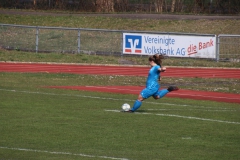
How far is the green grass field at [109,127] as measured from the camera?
1227 centimetres

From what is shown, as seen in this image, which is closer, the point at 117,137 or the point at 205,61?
the point at 117,137

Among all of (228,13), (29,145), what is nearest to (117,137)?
(29,145)

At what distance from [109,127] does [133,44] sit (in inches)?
914

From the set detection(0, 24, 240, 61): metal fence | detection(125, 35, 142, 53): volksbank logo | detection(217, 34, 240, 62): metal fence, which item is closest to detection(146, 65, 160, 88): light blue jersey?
detection(125, 35, 142, 53): volksbank logo

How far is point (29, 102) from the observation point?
752 inches

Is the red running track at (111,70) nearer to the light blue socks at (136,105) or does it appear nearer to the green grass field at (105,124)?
the green grass field at (105,124)

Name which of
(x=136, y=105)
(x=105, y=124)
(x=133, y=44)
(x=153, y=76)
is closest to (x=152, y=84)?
(x=153, y=76)

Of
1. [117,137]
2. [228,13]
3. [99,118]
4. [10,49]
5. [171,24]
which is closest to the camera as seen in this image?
[117,137]

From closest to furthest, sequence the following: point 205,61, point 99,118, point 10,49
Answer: point 99,118
point 205,61
point 10,49

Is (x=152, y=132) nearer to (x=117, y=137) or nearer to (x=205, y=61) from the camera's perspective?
(x=117, y=137)

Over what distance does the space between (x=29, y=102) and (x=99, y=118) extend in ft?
11.1

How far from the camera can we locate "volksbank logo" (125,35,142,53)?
37719mm

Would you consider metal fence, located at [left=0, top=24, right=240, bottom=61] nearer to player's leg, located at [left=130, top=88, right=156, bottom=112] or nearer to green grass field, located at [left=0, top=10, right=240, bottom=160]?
green grass field, located at [left=0, top=10, right=240, bottom=160]

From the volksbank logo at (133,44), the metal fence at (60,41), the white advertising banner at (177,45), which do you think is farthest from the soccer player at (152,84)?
the metal fence at (60,41)
